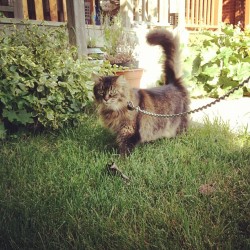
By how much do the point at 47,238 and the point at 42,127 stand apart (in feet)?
6.30

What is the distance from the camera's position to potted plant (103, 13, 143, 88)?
4692 mm

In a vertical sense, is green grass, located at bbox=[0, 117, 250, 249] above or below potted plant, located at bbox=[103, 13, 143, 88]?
below

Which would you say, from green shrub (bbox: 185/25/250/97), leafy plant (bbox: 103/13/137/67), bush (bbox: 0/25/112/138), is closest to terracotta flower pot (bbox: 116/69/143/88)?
leafy plant (bbox: 103/13/137/67)

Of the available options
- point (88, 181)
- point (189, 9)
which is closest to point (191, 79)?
point (88, 181)

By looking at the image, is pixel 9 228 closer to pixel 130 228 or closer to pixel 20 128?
pixel 130 228

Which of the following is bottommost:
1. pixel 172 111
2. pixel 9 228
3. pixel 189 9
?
pixel 9 228

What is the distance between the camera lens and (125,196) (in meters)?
1.98

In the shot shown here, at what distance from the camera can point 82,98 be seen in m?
3.42

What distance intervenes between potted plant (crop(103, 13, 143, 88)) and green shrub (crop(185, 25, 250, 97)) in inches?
46.3

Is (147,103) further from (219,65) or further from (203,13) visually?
(203,13)

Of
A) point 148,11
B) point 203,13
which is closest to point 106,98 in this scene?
point 148,11

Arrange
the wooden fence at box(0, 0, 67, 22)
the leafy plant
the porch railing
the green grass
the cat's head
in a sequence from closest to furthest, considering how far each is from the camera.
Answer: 1. the green grass
2. the cat's head
3. the leafy plant
4. the wooden fence at box(0, 0, 67, 22)
5. the porch railing

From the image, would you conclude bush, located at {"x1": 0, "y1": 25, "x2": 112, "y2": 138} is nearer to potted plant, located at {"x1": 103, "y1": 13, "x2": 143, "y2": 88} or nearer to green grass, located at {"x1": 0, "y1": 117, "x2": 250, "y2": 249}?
green grass, located at {"x1": 0, "y1": 117, "x2": 250, "y2": 249}

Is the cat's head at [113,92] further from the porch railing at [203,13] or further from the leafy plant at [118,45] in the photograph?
the porch railing at [203,13]
